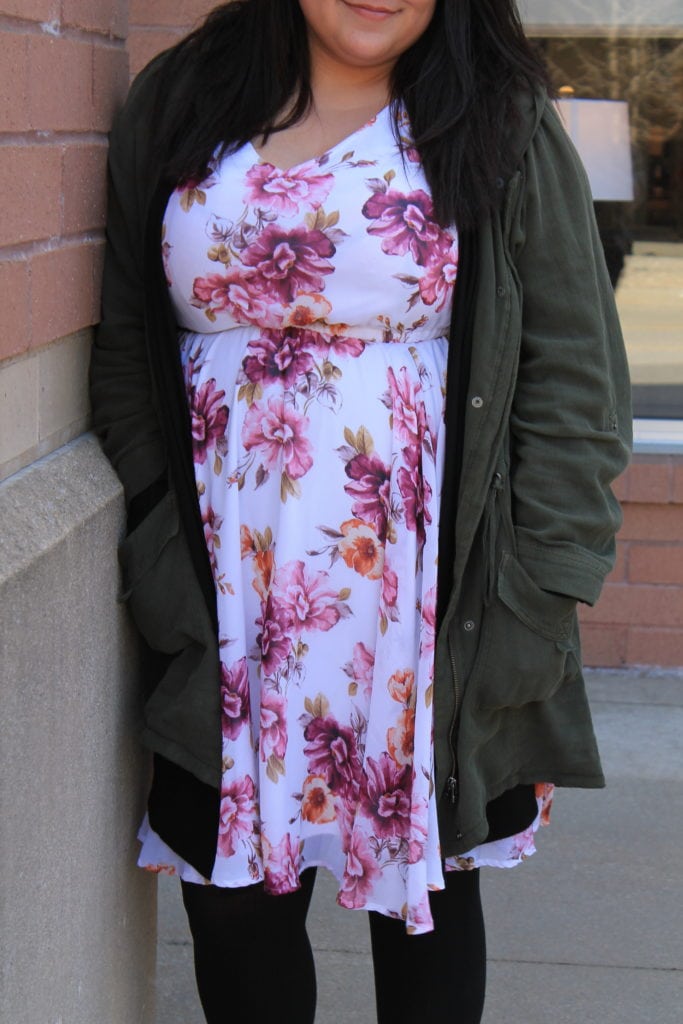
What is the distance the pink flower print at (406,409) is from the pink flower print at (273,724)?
426 mm

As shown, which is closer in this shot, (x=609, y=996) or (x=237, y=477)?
(x=237, y=477)

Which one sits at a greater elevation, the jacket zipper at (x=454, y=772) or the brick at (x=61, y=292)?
the brick at (x=61, y=292)

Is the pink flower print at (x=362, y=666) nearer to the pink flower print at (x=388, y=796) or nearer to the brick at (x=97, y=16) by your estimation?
the pink flower print at (x=388, y=796)

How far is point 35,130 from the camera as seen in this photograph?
71.1 inches

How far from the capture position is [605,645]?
4.38m

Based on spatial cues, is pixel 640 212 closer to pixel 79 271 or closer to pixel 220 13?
pixel 220 13

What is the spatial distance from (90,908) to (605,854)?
1.72m

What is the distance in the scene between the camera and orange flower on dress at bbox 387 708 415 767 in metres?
2.09

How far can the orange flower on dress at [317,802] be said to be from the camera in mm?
2160

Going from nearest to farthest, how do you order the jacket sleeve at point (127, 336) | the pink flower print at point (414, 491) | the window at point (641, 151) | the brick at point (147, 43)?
the pink flower print at point (414, 491), the jacket sleeve at point (127, 336), the brick at point (147, 43), the window at point (641, 151)

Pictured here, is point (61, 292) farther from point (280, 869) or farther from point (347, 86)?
point (280, 869)

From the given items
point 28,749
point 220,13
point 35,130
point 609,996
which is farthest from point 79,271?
point 609,996

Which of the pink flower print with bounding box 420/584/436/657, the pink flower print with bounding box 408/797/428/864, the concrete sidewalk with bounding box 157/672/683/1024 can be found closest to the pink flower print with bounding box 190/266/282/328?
the pink flower print with bounding box 420/584/436/657

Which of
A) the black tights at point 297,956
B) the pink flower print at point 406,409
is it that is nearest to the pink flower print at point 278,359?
the pink flower print at point 406,409
